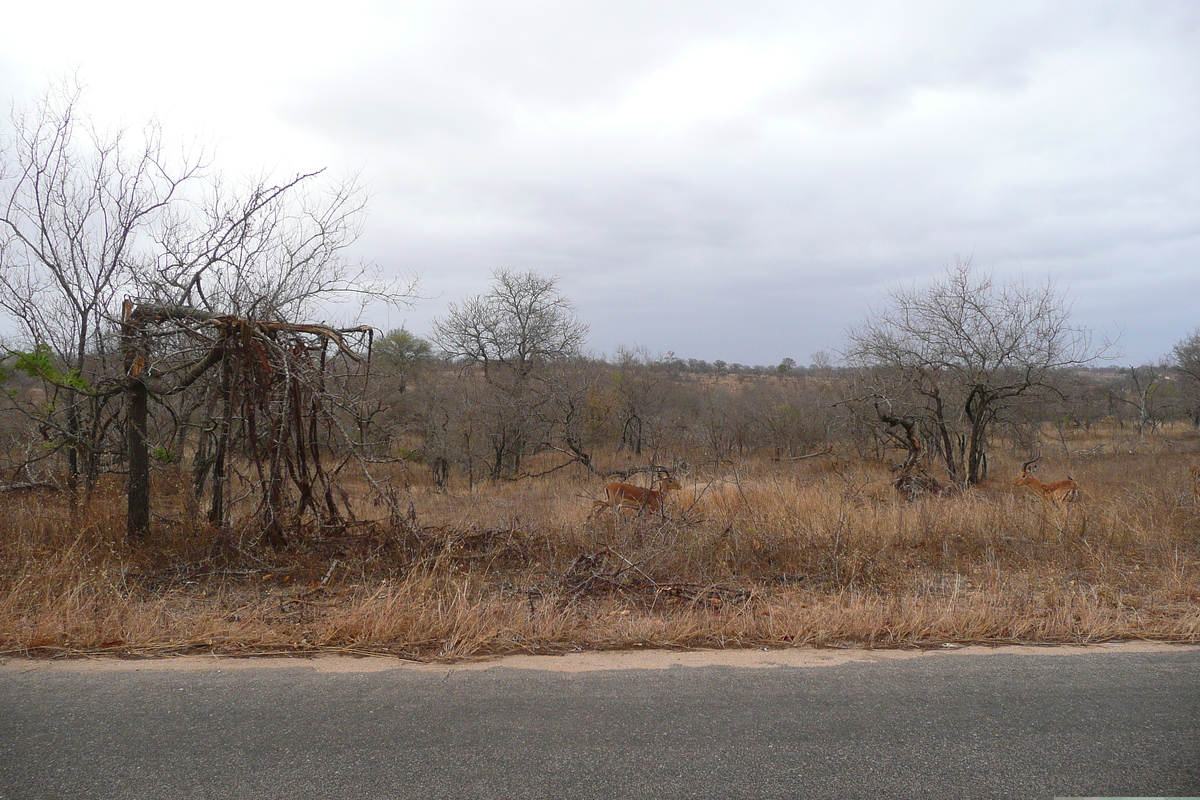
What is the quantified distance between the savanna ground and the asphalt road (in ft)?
1.47

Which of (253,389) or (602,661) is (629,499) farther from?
(602,661)

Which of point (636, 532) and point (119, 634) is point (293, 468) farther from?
point (636, 532)

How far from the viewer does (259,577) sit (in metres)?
5.84

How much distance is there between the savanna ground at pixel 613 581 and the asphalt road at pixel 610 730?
0.45 meters

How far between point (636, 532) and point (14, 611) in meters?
4.87

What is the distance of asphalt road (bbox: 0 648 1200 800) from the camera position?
276 cm

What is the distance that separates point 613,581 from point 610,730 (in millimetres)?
2437

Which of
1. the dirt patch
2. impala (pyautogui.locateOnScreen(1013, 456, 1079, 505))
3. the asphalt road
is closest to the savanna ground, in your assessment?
the dirt patch

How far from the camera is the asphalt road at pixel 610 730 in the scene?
2.76 m

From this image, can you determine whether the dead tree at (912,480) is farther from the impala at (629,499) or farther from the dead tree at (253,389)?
the dead tree at (253,389)

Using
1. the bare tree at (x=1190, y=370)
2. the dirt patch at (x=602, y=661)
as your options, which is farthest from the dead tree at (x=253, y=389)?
the bare tree at (x=1190, y=370)

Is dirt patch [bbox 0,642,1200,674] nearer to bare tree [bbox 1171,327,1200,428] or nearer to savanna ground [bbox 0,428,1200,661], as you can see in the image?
savanna ground [bbox 0,428,1200,661]

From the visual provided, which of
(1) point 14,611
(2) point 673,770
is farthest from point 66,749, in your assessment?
(2) point 673,770

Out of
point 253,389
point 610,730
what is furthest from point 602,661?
point 253,389
